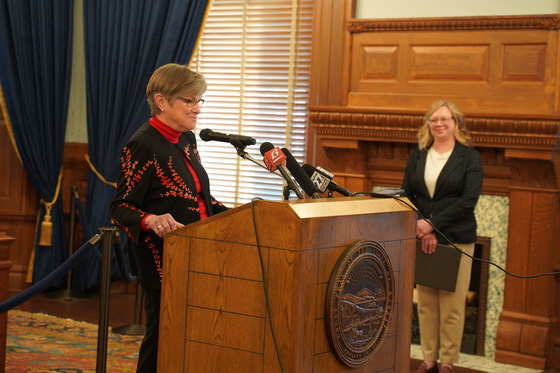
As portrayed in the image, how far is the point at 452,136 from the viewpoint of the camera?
15.8ft

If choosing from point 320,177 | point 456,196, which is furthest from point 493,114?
point 320,177

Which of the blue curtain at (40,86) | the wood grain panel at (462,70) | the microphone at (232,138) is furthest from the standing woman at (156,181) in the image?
the blue curtain at (40,86)

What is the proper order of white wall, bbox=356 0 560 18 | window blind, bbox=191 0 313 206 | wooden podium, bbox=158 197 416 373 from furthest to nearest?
window blind, bbox=191 0 313 206, white wall, bbox=356 0 560 18, wooden podium, bbox=158 197 416 373

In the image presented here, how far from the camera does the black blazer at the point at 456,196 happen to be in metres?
4.64

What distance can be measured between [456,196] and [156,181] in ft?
7.56

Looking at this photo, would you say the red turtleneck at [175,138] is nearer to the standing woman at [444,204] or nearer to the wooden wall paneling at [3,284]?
the wooden wall paneling at [3,284]

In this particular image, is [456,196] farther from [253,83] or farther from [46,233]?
[46,233]

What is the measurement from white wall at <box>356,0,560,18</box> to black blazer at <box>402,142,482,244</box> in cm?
113

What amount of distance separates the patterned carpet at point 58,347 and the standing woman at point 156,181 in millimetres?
1830

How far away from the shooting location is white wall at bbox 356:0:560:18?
17.1 ft

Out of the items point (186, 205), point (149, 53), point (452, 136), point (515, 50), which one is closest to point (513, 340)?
point (452, 136)

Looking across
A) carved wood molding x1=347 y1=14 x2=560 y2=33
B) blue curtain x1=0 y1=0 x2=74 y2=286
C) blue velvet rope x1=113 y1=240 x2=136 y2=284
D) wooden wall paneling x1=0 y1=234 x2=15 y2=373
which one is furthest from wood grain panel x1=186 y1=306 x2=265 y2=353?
blue curtain x1=0 y1=0 x2=74 y2=286

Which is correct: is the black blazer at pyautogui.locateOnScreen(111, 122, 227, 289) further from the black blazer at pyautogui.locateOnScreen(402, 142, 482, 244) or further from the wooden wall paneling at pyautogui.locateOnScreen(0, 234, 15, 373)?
the black blazer at pyautogui.locateOnScreen(402, 142, 482, 244)

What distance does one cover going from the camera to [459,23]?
5387mm
